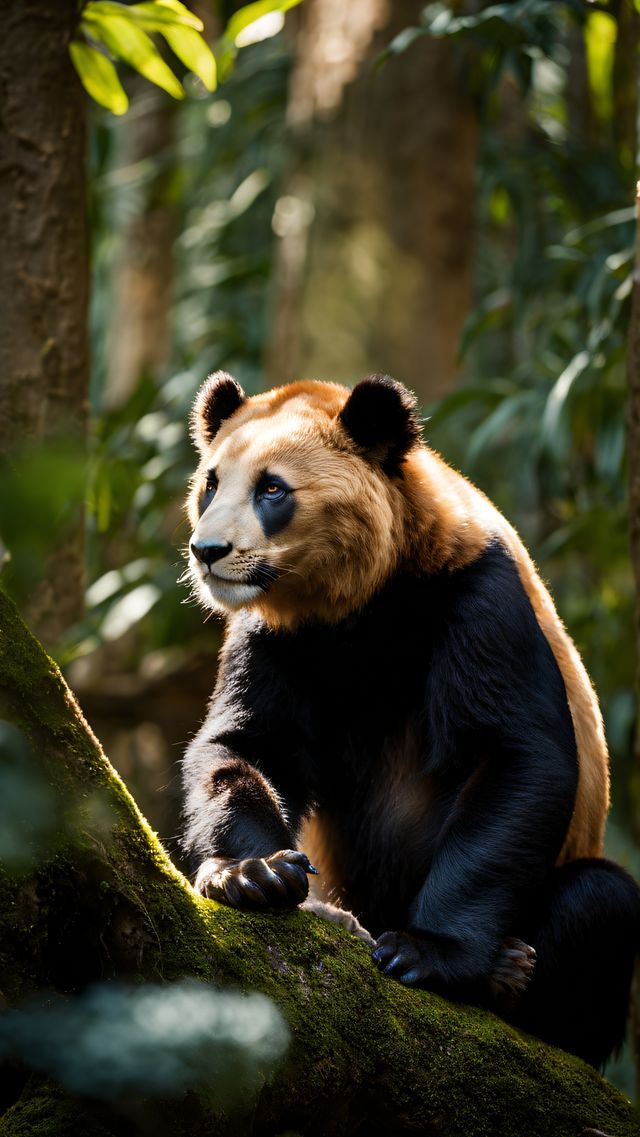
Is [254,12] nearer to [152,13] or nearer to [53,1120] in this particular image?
[152,13]

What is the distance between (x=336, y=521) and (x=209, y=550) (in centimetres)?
45

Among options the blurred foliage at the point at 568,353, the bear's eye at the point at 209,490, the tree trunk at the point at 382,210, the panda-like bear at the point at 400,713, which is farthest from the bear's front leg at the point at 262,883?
the tree trunk at the point at 382,210

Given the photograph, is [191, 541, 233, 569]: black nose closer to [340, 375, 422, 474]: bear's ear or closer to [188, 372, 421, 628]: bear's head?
[188, 372, 421, 628]: bear's head

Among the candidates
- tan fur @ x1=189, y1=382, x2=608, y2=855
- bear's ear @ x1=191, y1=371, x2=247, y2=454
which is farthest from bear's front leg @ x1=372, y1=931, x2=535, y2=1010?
bear's ear @ x1=191, y1=371, x2=247, y2=454

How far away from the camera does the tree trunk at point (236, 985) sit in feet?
6.34

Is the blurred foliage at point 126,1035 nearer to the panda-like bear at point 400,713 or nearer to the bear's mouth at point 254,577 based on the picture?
the panda-like bear at point 400,713

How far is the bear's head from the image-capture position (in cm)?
312

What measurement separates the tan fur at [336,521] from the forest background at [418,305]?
0.79 meters

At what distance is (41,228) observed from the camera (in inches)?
155

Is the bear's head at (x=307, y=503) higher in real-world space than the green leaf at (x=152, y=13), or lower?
lower

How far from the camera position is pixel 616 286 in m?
5.79

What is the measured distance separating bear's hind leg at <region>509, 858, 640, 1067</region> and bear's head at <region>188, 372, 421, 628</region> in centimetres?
96

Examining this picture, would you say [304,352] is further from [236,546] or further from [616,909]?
[616,909]

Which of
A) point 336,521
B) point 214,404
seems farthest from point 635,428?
point 214,404
